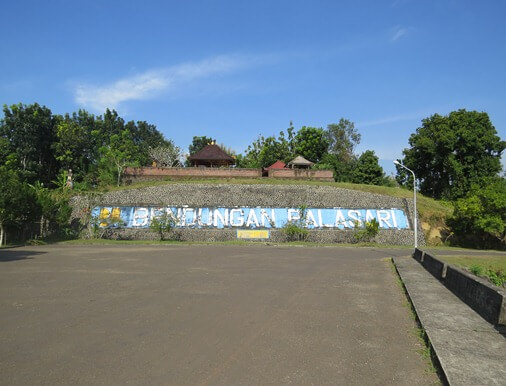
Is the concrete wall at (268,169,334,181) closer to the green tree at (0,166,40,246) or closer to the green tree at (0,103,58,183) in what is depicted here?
the green tree at (0,166,40,246)

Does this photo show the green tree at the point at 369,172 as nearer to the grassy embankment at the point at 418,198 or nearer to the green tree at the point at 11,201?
the grassy embankment at the point at 418,198

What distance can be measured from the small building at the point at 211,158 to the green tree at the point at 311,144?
1725 cm

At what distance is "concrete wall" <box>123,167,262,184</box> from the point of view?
1672 inches

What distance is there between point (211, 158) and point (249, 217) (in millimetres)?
14728

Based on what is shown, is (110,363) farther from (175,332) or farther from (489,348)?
(489,348)

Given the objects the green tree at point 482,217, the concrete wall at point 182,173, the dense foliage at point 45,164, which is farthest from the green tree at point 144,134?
the green tree at point 482,217

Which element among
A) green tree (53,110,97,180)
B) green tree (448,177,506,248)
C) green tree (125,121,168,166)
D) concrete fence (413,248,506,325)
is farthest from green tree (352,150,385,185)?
green tree (125,121,168,166)

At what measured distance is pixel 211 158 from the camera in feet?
156

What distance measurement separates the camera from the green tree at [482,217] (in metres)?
30.2

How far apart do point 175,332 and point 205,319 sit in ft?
3.13

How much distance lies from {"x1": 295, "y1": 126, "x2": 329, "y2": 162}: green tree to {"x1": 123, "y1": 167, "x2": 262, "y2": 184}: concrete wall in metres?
20.3

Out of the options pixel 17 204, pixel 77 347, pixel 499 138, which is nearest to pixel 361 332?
pixel 77 347

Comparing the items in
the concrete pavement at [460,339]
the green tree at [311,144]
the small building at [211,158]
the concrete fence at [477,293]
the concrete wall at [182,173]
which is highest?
the green tree at [311,144]

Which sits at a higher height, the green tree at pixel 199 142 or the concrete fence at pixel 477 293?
the green tree at pixel 199 142
